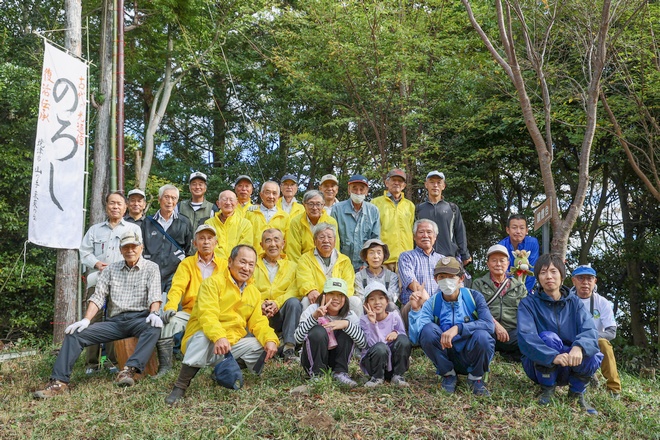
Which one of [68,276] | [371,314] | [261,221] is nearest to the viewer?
[371,314]

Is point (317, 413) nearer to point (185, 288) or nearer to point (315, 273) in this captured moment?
point (315, 273)

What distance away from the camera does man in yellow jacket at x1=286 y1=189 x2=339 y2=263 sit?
640cm

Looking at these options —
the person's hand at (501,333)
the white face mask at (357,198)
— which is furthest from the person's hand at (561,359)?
the white face mask at (357,198)

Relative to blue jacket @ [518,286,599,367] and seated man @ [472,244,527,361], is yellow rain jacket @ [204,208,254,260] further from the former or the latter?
blue jacket @ [518,286,599,367]

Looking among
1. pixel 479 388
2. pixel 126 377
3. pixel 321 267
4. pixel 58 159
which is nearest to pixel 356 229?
pixel 321 267

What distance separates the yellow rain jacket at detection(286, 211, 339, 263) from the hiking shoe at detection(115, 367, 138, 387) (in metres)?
2.15

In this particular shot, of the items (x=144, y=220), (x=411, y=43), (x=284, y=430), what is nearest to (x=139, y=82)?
(x=411, y=43)

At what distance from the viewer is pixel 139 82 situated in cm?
1600

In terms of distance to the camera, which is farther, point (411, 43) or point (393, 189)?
point (411, 43)

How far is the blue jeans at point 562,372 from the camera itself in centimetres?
454

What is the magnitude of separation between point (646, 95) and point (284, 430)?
946 centimetres

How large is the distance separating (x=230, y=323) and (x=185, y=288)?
0.94 meters

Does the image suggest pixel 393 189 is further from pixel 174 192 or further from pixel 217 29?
pixel 217 29

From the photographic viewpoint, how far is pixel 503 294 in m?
5.68
